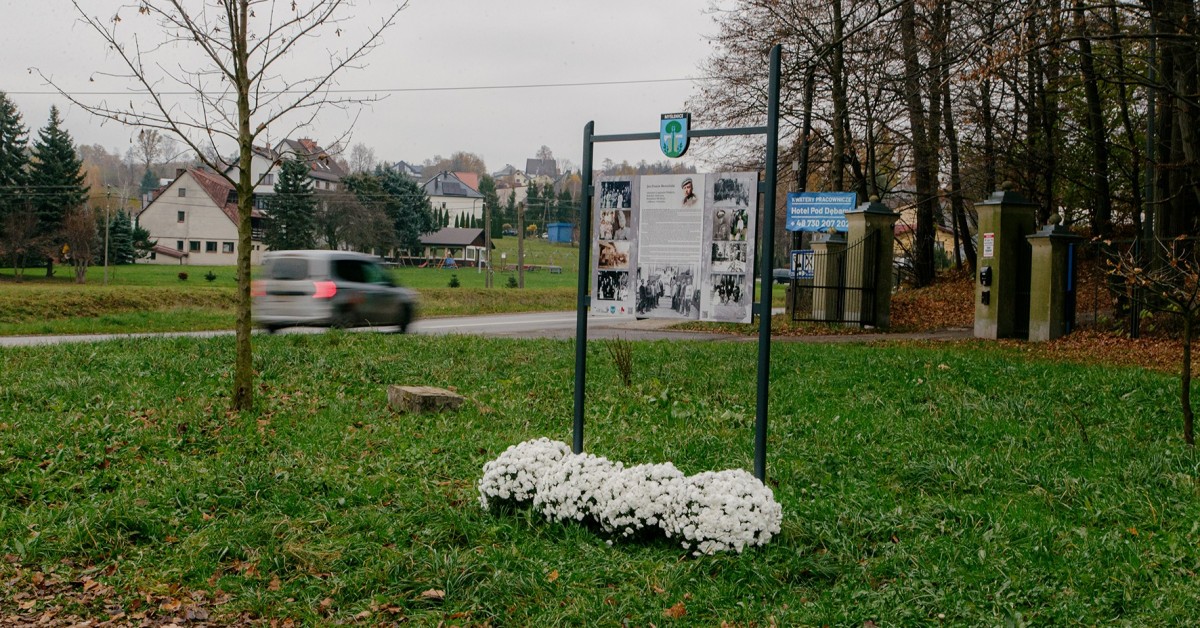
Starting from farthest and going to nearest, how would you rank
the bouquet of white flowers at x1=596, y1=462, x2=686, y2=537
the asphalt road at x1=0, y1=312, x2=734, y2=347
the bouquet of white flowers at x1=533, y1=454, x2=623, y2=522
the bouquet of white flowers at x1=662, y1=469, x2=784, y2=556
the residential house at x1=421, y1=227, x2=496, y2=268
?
the residential house at x1=421, y1=227, x2=496, y2=268, the asphalt road at x1=0, y1=312, x2=734, y2=347, the bouquet of white flowers at x1=533, y1=454, x2=623, y2=522, the bouquet of white flowers at x1=596, y1=462, x2=686, y2=537, the bouquet of white flowers at x1=662, y1=469, x2=784, y2=556

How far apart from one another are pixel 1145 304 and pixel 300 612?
1658cm

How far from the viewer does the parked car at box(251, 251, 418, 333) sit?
17.0 m

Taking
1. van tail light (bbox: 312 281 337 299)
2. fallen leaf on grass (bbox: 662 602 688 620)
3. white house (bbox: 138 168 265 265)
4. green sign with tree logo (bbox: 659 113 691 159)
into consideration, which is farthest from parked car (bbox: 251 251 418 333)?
white house (bbox: 138 168 265 265)

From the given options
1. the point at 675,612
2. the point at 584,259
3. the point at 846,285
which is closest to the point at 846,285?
Result: the point at 846,285

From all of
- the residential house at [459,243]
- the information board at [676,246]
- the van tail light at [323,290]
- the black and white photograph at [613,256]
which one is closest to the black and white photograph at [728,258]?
the information board at [676,246]

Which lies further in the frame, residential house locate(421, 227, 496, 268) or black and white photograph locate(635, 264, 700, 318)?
residential house locate(421, 227, 496, 268)

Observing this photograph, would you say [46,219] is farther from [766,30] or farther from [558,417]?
[558,417]

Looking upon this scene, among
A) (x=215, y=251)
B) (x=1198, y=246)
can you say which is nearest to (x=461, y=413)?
(x=1198, y=246)

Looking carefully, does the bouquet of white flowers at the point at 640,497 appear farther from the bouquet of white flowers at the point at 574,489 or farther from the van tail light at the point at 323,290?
the van tail light at the point at 323,290

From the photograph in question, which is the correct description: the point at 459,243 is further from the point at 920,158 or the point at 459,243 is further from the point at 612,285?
the point at 612,285

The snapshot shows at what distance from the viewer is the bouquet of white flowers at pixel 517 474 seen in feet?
19.0

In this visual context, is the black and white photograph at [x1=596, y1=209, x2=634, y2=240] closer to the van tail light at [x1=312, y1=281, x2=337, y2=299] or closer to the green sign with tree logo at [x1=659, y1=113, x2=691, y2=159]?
the green sign with tree logo at [x1=659, y1=113, x2=691, y2=159]

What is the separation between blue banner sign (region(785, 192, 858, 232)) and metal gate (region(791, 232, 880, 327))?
177 cm

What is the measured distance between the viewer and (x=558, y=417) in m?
9.28
